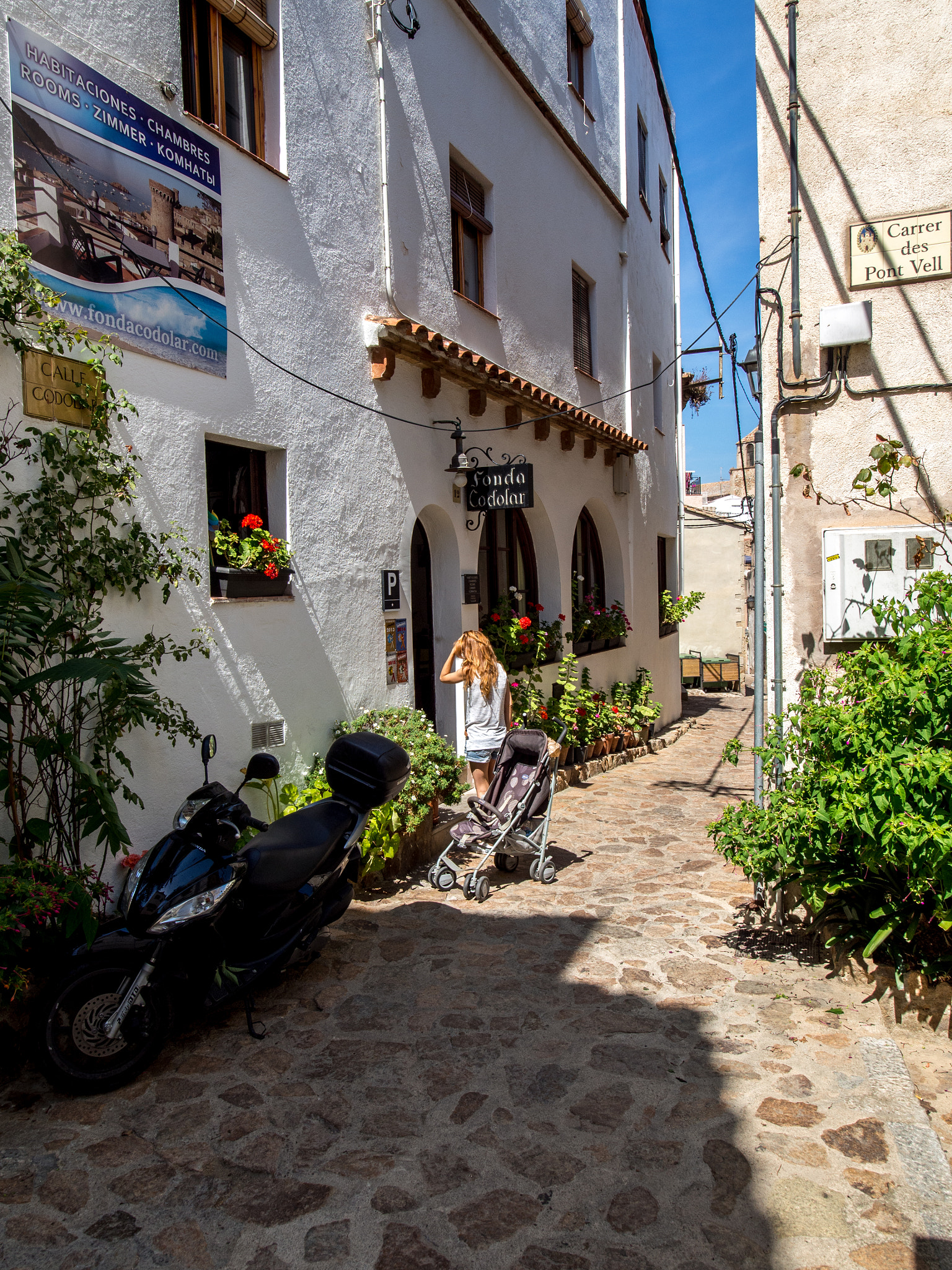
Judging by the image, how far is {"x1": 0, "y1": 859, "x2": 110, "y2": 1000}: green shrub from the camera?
3.30 m

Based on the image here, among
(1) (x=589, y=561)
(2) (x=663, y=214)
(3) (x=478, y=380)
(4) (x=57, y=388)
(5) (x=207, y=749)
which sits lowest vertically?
(5) (x=207, y=749)

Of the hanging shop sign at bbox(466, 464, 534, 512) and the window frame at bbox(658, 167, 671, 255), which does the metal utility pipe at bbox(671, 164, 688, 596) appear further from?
the hanging shop sign at bbox(466, 464, 534, 512)

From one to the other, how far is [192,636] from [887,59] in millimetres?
5169

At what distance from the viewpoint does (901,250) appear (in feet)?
15.9

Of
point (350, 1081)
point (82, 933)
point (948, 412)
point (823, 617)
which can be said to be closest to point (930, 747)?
point (823, 617)

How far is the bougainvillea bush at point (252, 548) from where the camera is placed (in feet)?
17.9

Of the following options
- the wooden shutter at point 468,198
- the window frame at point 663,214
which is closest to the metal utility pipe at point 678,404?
the window frame at point 663,214

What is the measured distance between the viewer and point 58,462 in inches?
164

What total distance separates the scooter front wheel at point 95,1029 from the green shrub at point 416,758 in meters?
2.53

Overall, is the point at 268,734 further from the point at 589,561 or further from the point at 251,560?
the point at 589,561

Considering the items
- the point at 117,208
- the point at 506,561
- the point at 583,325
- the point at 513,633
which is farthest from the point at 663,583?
the point at 117,208

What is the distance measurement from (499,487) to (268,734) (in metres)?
3.47

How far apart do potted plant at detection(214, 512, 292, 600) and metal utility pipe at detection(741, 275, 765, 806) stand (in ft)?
9.96

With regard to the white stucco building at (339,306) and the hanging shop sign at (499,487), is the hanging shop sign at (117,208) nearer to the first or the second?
the white stucco building at (339,306)
